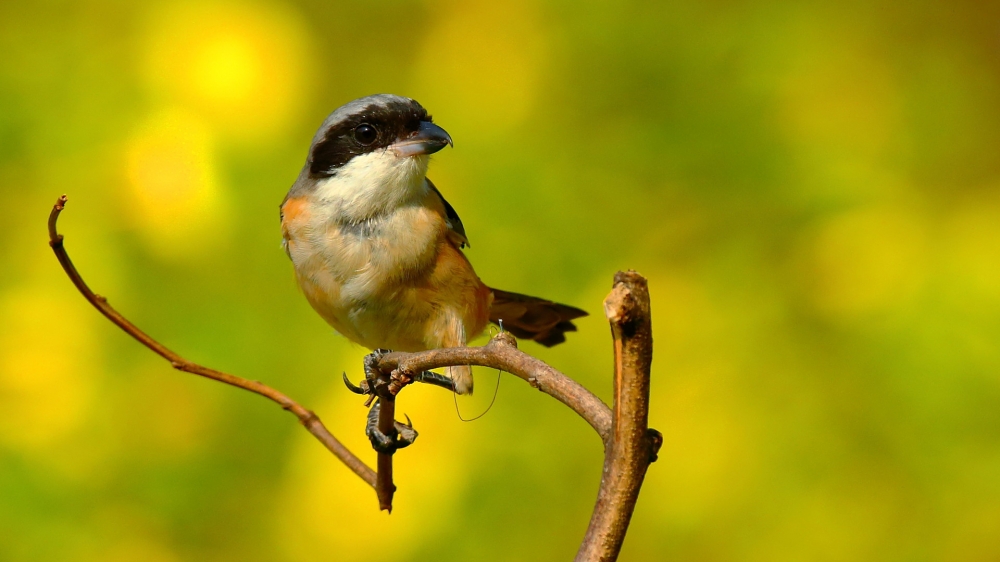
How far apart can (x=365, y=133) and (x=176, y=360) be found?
2.44 feet

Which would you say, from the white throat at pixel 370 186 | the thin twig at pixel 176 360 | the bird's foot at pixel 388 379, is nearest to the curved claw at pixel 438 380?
the bird's foot at pixel 388 379

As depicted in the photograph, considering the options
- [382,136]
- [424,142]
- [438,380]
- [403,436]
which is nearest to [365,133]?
[382,136]

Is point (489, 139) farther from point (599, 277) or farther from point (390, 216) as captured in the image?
point (390, 216)

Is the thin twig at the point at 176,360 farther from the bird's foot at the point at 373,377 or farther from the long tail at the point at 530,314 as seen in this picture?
the long tail at the point at 530,314

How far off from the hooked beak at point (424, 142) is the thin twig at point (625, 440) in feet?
3.93

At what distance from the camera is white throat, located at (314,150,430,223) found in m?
2.05

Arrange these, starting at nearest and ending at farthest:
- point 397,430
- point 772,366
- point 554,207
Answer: point 397,430, point 772,366, point 554,207

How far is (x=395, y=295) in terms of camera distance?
2070 mm

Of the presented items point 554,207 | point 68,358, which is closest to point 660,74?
point 554,207

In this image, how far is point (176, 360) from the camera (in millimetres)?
1559

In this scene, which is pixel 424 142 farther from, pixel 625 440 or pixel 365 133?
pixel 625 440

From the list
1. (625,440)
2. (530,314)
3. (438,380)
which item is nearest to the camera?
(625,440)

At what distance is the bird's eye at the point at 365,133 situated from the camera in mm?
2084

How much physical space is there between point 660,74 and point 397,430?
1.88 m
